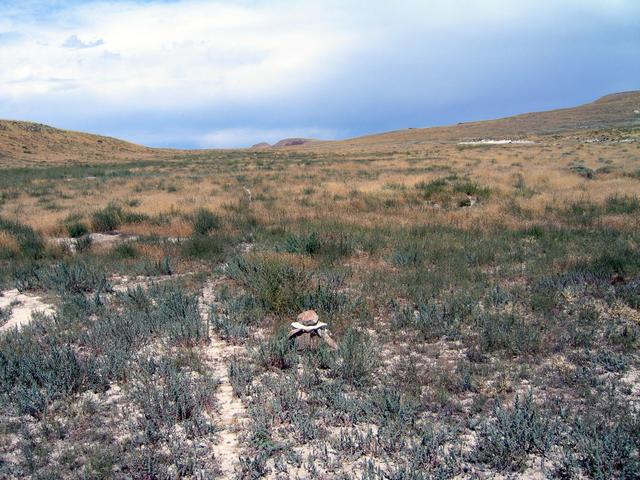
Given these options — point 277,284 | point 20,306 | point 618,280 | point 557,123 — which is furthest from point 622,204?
point 557,123

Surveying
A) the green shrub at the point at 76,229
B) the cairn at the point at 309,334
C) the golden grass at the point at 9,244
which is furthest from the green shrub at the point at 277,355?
the green shrub at the point at 76,229

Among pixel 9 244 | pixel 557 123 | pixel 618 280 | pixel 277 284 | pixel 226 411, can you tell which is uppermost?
→ pixel 557 123

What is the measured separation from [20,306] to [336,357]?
547 centimetres

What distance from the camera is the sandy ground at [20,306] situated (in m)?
6.85

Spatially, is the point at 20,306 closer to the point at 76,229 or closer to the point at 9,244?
the point at 9,244

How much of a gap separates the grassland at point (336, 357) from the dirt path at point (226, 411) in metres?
0.02

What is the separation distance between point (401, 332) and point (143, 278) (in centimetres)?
515

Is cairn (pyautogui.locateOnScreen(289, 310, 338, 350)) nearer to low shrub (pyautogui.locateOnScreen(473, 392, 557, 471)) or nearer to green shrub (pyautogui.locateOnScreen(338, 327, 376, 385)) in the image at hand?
green shrub (pyautogui.locateOnScreen(338, 327, 376, 385))

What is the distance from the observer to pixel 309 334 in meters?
5.58

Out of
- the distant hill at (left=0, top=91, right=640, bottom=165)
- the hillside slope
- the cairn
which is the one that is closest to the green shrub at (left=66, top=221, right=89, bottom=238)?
the cairn

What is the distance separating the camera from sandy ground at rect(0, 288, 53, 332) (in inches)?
270

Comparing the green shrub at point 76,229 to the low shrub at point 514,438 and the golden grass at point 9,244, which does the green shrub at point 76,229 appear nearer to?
the golden grass at point 9,244

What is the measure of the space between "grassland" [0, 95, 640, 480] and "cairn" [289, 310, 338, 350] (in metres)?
0.12

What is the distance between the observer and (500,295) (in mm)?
6719
